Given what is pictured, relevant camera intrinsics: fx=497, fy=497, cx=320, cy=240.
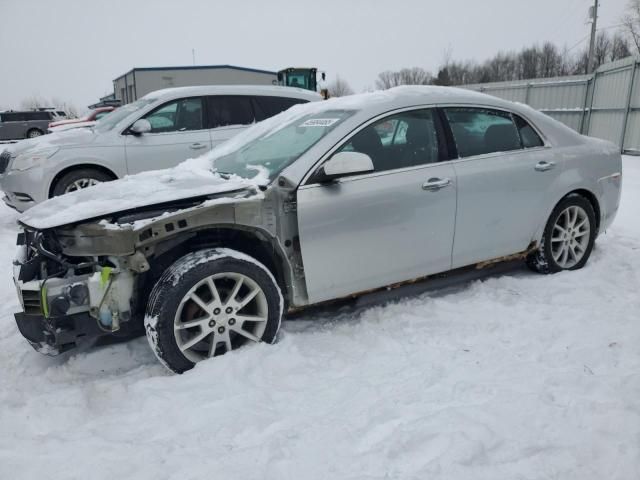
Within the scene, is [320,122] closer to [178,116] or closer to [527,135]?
[527,135]

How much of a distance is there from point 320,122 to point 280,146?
1.10ft

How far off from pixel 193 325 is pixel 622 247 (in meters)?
4.47

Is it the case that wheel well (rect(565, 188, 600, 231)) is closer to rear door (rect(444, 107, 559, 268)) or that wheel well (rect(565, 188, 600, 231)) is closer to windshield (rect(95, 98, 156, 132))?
rear door (rect(444, 107, 559, 268))

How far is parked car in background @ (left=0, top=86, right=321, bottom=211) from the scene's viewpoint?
6.48 meters

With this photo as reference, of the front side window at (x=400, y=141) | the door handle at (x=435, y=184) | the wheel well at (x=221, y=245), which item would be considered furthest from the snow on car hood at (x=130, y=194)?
the door handle at (x=435, y=184)

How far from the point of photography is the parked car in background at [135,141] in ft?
21.3

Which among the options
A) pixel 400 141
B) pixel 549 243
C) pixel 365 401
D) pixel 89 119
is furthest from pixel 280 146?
pixel 89 119

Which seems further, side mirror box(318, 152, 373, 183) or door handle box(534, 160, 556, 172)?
door handle box(534, 160, 556, 172)

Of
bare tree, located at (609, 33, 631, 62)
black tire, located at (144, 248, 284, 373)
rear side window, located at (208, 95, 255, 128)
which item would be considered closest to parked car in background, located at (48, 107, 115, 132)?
rear side window, located at (208, 95, 255, 128)

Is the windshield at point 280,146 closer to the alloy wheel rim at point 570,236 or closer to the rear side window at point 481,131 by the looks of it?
the rear side window at point 481,131

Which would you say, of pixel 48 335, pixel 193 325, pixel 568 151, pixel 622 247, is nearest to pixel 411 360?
pixel 193 325

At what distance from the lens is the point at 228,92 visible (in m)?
7.26

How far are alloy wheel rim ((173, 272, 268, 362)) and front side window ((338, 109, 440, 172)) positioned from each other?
1.14 meters

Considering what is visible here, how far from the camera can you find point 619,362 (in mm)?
2900
